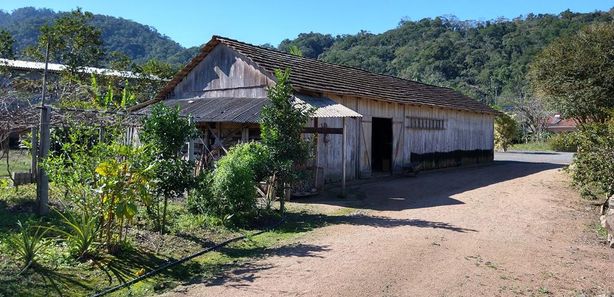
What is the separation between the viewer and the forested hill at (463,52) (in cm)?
6180

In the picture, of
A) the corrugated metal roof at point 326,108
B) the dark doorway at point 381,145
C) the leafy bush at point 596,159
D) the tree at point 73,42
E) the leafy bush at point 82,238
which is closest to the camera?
the leafy bush at point 82,238

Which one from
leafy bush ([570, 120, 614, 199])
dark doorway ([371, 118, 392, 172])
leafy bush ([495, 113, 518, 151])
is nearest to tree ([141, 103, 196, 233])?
leafy bush ([570, 120, 614, 199])

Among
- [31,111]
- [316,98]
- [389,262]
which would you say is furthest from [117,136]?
[316,98]

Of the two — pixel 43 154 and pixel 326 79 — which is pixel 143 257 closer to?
pixel 43 154

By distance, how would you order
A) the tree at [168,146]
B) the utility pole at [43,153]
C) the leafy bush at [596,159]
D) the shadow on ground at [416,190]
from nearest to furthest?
the tree at [168,146]
the utility pole at [43,153]
the leafy bush at [596,159]
the shadow on ground at [416,190]

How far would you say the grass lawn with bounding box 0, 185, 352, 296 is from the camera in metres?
6.00

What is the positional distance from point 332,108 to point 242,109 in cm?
280

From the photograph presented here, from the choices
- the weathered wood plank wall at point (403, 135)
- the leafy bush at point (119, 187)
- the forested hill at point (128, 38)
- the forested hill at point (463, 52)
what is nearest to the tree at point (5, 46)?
the weathered wood plank wall at point (403, 135)

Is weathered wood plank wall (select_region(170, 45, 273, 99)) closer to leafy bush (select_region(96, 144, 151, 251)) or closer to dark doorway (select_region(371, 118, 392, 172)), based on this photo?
dark doorway (select_region(371, 118, 392, 172))

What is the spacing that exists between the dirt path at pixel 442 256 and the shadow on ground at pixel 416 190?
0.15 meters

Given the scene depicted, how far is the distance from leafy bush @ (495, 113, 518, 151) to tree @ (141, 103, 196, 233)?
35.3 m

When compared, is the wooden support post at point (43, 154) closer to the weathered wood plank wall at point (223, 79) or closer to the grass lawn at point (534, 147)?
the weathered wood plank wall at point (223, 79)

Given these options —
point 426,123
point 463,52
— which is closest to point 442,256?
point 426,123

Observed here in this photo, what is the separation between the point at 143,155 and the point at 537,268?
6.16 m
